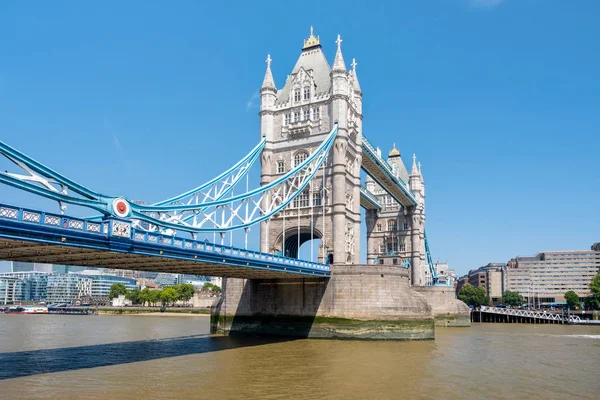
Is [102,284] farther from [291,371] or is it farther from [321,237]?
[291,371]

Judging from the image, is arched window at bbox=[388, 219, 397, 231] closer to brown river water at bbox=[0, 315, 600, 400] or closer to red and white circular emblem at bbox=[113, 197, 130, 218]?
brown river water at bbox=[0, 315, 600, 400]

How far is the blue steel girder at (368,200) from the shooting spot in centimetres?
6455

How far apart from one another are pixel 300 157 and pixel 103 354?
77.5 feet

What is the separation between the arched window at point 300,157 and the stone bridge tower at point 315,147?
0.08 meters

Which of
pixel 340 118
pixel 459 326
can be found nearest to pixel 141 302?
pixel 459 326

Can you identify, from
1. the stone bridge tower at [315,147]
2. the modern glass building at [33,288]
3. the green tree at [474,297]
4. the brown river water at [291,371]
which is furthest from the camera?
the modern glass building at [33,288]

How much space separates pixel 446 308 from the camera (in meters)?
61.6

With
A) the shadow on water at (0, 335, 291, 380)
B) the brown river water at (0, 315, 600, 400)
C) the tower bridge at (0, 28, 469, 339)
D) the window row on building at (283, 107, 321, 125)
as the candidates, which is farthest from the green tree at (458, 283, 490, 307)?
the shadow on water at (0, 335, 291, 380)

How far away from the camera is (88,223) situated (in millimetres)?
20109

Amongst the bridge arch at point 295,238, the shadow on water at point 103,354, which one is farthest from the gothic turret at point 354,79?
the shadow on water at point 103,354

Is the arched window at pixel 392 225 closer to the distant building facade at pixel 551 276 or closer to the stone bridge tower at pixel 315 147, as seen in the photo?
the stone bridge tower at pixel 315 147

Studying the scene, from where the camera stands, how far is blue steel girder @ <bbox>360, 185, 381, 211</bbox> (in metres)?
64.6

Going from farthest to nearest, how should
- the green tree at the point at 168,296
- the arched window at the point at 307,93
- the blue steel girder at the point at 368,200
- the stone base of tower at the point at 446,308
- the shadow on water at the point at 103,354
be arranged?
the green tree at the point at 168,296
the blue steel girder at the point at 368,200
the stone base of tower at the point at 446,308
the arched window at the point at 307,93
the shadow on water at the point at 103,354

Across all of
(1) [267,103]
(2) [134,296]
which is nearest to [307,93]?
(1) [267,103]
